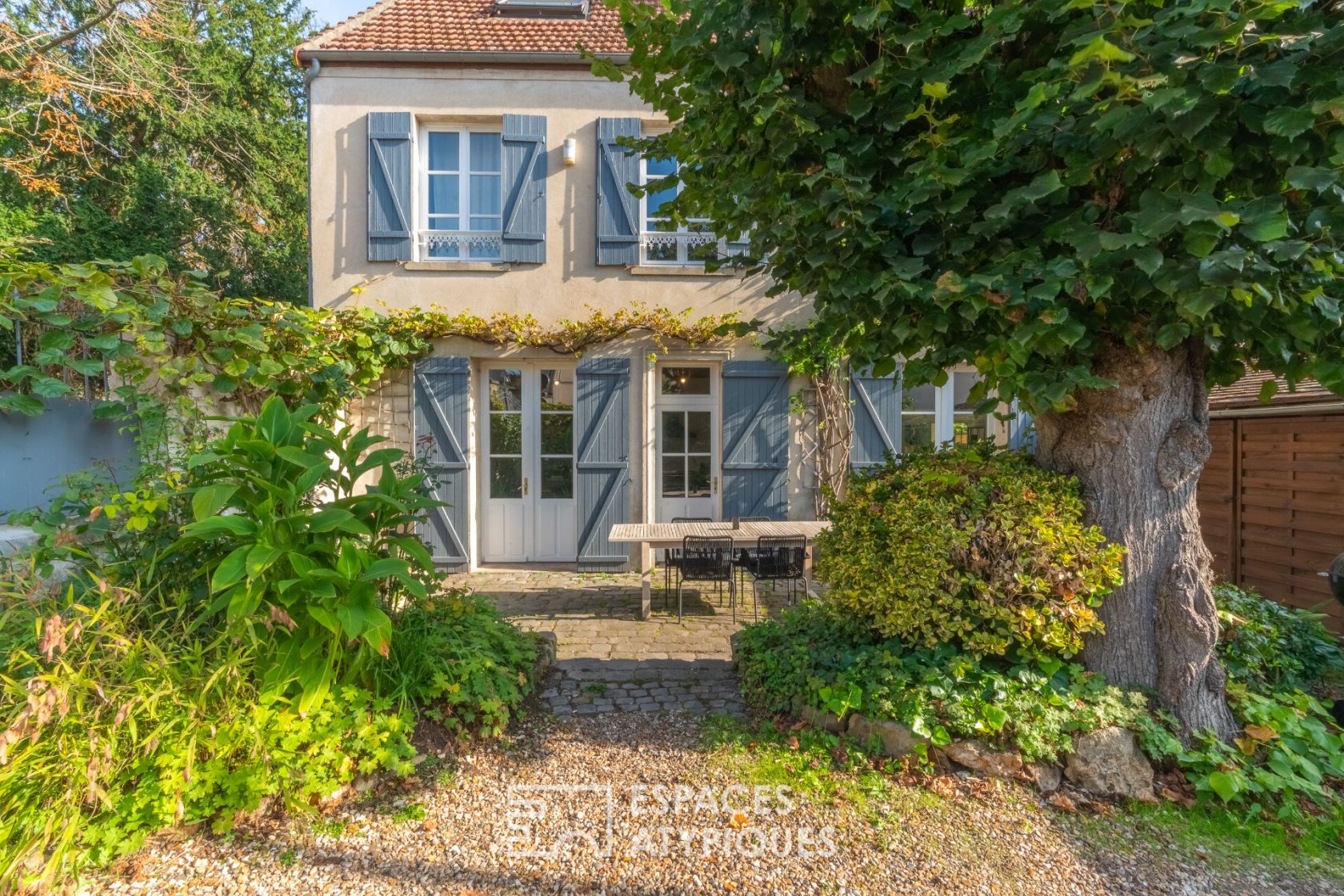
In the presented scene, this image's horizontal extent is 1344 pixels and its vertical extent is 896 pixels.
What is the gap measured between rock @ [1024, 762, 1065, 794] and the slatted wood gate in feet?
11.4

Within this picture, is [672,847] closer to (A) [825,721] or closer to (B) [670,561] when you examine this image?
(A) [825,721]

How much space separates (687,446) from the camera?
677 centimetres

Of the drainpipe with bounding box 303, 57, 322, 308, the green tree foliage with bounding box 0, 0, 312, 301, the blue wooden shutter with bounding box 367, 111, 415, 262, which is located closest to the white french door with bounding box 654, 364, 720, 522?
the blue wooden shutter with bounding box 367, 111, 415, 262

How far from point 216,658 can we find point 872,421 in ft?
19.4

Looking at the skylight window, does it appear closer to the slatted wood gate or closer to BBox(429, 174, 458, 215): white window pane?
BBox(429, 174, 458, 215): white window pane

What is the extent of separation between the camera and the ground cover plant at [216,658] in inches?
81.7

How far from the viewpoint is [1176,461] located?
8.72 feet

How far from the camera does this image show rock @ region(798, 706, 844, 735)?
287 cm

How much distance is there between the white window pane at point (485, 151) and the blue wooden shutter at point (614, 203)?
46.5 inches

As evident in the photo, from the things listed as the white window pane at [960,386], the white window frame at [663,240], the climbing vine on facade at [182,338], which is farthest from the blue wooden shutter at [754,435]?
the white window pane at [960,386]

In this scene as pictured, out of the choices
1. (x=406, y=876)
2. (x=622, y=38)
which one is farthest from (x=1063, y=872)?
(x=622, y=38)

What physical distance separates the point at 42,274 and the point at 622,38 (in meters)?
5.92

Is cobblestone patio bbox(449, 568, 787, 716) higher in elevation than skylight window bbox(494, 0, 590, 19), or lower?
lower

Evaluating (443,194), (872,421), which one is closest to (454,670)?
(872,421)
